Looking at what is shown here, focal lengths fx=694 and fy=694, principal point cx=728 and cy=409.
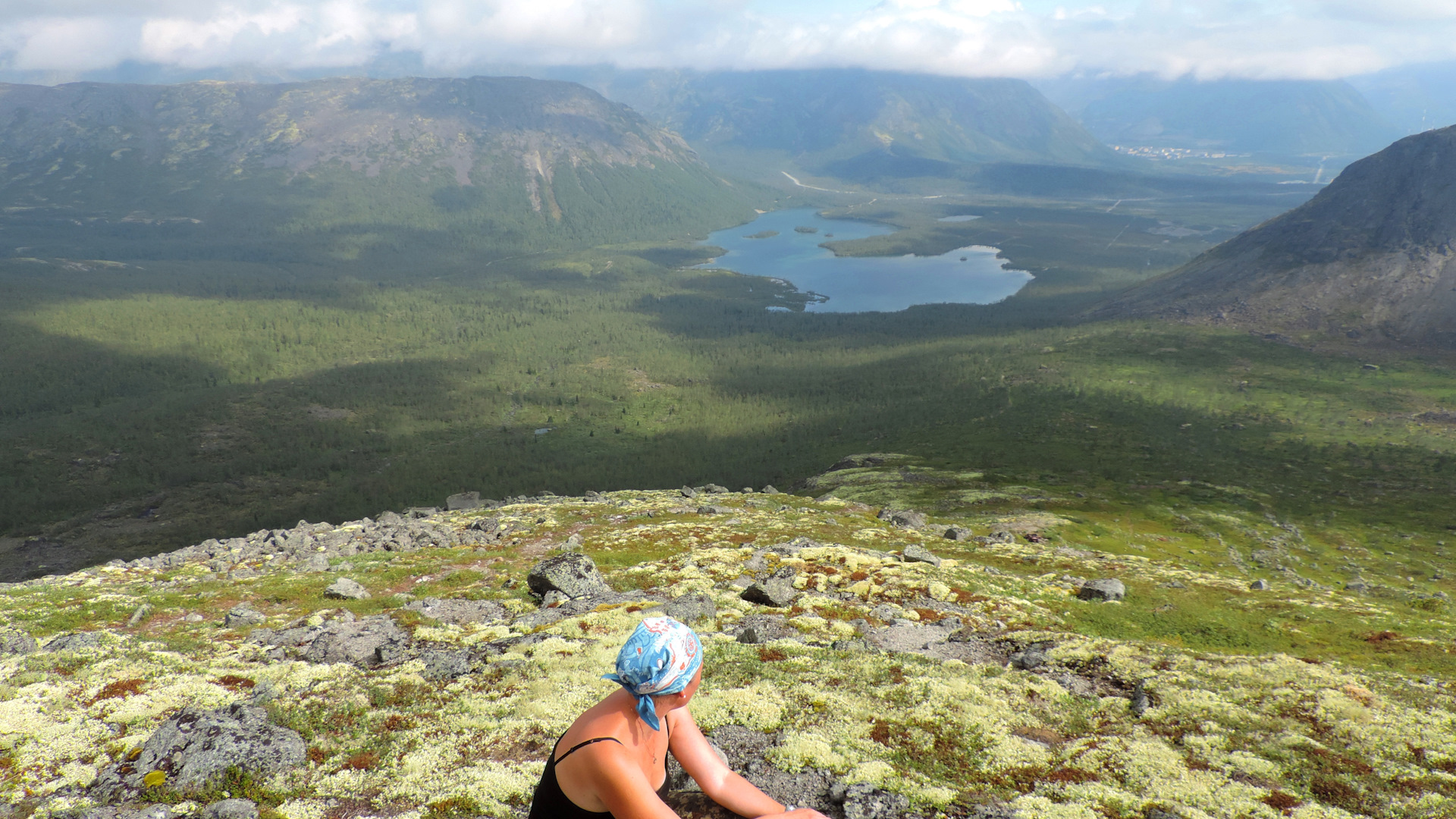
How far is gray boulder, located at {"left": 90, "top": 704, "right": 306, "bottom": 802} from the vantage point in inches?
585

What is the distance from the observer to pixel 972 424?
14475cm

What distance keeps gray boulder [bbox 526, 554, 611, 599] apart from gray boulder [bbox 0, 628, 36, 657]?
55.8ft

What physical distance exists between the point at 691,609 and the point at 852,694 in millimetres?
10538

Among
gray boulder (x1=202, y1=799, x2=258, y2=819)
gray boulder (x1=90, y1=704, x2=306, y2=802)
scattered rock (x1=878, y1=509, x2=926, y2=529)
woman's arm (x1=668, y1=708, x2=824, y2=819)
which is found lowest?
scattered rock (x1=878, y1=509, x2=926, y2=529)

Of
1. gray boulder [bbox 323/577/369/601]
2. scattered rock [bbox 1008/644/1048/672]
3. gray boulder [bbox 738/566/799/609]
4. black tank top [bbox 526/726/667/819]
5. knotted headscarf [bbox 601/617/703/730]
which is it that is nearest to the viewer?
knotted headscarf [bbox 601/617/703/730]

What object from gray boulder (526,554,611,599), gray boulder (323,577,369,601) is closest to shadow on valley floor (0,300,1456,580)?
gray boulder (323,577,369,601)

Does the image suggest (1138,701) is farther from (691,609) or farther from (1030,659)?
(691,609)

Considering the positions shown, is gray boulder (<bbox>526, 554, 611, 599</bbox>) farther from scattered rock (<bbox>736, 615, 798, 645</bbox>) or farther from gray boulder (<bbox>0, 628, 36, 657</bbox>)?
gray boulder (<bbox>0, 628, 36, 657</bbox>)

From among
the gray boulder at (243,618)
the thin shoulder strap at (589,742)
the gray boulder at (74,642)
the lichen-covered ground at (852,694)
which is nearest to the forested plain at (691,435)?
the lichen-covered ground at (852,694)

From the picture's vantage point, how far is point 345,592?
107ft

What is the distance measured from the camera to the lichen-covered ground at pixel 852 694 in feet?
48.8

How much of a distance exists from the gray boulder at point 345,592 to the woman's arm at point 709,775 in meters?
28.0

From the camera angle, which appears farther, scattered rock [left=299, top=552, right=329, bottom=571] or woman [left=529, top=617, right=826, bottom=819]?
scattered rock [left=299, top=552, right=329, bottom=571]

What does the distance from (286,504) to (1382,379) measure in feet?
755
